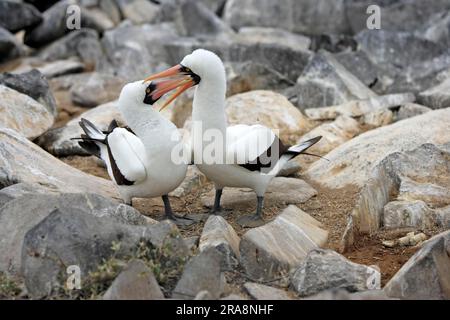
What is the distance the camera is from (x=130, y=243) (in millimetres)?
5277

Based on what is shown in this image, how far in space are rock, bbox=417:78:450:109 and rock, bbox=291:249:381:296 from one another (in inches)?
215

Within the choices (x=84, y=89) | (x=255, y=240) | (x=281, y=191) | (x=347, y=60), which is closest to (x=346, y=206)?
(x=281, y=191)

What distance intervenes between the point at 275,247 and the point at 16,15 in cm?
1227

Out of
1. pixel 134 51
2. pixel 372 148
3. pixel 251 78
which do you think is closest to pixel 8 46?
pixel 134 51

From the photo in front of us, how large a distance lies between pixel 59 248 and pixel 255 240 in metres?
1.45

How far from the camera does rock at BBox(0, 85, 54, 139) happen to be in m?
9.01

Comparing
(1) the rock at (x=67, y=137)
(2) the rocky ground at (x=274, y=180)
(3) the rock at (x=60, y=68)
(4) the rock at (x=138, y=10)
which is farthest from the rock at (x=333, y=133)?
(4) the rock at (x=138, y=10)

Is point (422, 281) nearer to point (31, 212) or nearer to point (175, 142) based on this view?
point (175, 142)

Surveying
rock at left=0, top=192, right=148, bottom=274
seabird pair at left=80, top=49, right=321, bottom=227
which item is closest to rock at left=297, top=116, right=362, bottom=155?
seabird pair at left=80, top=49, right=321, bottom=227

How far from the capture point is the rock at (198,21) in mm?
15984

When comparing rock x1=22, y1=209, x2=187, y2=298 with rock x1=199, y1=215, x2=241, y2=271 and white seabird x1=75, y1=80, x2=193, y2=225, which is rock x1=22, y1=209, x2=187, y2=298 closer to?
rock x1=199, y1=215, x2=241, y2=271

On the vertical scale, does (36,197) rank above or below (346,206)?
above
